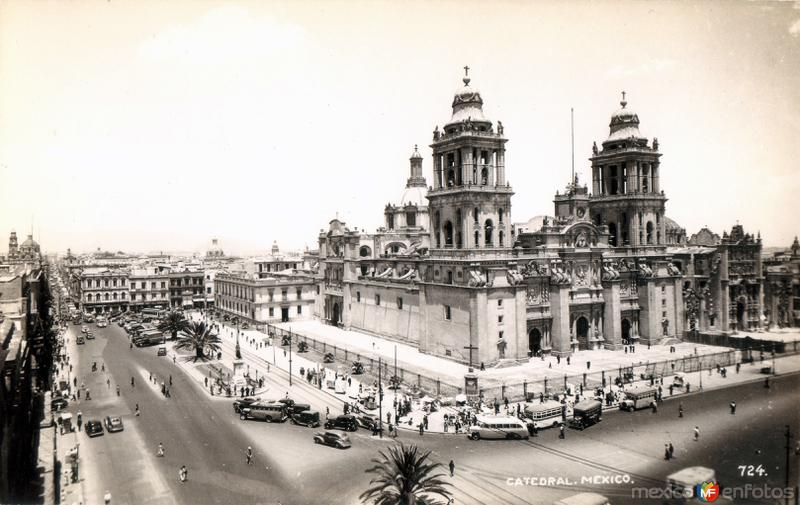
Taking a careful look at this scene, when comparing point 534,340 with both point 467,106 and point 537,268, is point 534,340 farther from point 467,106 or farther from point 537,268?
point 467,106

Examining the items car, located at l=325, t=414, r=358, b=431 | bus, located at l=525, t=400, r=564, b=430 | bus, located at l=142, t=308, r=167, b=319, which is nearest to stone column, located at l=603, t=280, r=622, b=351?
bus, located at l=525, t=400, r=564, b=430

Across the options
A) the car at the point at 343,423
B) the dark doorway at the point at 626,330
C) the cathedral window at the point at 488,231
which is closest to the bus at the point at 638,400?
the car at the point at 343,423

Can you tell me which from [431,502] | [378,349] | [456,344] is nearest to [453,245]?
[456,344]

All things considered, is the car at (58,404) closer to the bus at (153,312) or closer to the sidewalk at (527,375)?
the sidewalk at (527,375)

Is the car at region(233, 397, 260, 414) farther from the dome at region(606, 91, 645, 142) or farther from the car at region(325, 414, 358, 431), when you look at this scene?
the dome at region(606, 91, 645, 142)

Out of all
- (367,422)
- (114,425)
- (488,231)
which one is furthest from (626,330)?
(114,425)

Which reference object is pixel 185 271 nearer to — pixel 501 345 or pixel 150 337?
pixel 150 337
